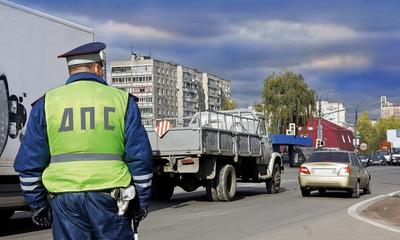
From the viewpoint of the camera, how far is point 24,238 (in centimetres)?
1012

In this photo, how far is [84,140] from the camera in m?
3.51

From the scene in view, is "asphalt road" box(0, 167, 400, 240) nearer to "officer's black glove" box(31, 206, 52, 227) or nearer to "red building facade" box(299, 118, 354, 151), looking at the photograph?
"officer's black glove" box(31, 206, 52, 227)

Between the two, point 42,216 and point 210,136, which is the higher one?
point 210,136

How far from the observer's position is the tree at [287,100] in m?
70.7

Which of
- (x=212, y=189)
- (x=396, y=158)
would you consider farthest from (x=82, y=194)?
(x=396, y=158)

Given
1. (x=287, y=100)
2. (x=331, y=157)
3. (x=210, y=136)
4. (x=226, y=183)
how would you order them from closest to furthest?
(x=210, y=136), (x=226, y=183), (x=331, y=157), (x=287, y=100)

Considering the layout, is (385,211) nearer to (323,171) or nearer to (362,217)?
(362,217)

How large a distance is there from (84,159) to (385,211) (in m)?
12.1

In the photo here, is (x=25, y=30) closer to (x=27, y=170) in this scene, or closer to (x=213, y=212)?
(x=213, y=212)

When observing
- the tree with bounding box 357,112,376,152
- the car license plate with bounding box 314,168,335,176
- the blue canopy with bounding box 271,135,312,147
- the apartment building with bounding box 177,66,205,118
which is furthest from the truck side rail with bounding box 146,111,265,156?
the apartment building with bounding box 177,66,205,118

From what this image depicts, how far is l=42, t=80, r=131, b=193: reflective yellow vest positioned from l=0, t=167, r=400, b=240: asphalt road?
21.3ft

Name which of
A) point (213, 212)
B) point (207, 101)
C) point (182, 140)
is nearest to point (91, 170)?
point (213, 212)

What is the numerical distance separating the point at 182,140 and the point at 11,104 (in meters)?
6.37

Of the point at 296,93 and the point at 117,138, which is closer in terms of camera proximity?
the point at 117,138
